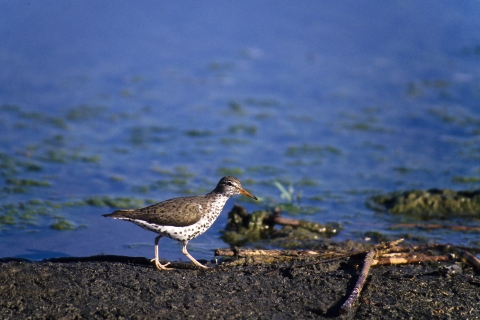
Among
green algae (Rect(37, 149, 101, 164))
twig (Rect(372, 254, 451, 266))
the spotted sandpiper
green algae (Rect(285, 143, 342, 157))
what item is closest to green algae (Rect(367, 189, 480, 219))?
green algae (Rect(285, 143, 342, 157))

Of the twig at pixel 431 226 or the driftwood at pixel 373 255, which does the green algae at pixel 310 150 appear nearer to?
the twig at pixel 431 226

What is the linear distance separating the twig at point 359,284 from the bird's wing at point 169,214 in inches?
72.3

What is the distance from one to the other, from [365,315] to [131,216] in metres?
2.66

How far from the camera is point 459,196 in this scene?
1003 centimetres

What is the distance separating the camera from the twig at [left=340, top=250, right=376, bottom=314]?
6047 millimetres

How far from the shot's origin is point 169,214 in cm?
727

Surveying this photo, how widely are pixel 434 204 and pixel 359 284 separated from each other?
3.96m

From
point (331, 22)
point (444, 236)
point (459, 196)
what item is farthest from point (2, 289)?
point (331, 22)

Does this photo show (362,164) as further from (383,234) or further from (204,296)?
(204,296)

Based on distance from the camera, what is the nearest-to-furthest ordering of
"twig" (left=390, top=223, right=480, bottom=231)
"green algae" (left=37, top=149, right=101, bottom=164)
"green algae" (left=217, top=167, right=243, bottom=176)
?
1. "twig" (left=390, top=223, right=480, bottom=231)
2. "green algae" (left=217, top=167, right=243, bottom=176)
3. "green algae" (left=37, top=149, right=101, bottom=164)

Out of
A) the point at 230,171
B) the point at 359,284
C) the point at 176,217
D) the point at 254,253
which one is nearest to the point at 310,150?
the point at 230,171

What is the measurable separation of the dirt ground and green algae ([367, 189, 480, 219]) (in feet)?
9.13

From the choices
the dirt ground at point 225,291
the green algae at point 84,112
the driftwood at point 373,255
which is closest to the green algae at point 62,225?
the dirt ground at point 225,291

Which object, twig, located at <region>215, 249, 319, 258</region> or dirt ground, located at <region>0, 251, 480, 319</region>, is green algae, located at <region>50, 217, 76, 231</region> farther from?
twig, located at <region>215, 249, 319, 258</region>
